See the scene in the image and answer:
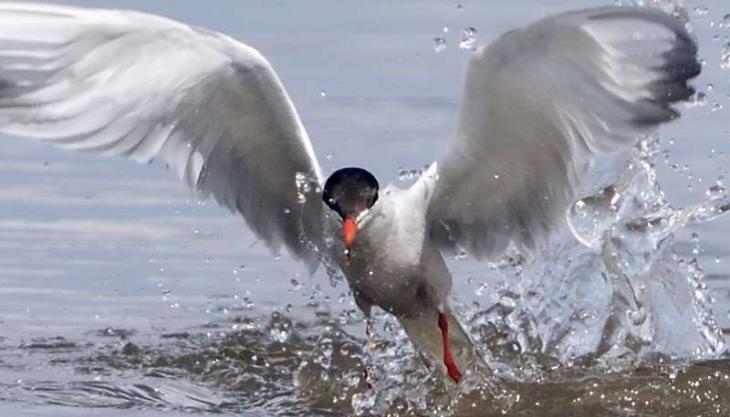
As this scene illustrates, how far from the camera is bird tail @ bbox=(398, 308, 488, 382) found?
8289mm

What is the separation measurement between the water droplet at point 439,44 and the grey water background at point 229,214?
0.06m

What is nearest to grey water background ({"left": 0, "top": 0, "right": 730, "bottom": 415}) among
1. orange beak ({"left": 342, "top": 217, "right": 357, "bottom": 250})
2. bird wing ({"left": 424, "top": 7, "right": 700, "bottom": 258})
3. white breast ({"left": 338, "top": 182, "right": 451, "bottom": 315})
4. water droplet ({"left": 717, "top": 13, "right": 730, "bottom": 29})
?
water droplet ({"left": 717, "top": 13, "right": 730, "bottom": 29})

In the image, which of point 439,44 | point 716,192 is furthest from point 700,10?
point 716,192

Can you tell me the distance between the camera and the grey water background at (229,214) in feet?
29.3

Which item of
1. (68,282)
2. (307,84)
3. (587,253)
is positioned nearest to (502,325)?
(587,253)

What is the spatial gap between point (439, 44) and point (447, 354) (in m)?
3.66

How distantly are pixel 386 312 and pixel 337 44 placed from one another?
13.2 feet

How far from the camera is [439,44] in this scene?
38.1 ft

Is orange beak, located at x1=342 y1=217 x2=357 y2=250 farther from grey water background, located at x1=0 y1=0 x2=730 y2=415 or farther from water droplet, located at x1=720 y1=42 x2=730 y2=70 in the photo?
water droplet, located at x1=720 y1=42 x2=730 y2=70

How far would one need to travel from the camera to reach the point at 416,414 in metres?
7.74

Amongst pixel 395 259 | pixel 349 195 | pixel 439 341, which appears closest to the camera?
pixel 349 195

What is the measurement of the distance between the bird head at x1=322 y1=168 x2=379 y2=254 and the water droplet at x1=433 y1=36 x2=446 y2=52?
389 cm

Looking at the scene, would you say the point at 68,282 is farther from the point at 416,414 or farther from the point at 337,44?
the point at 337,44

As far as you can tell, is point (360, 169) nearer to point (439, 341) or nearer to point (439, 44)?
point (439, 341)
